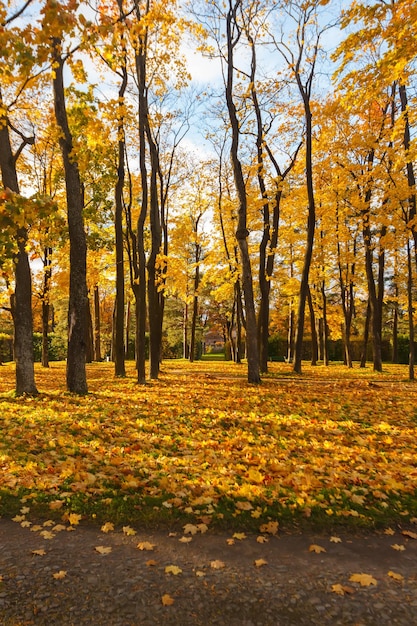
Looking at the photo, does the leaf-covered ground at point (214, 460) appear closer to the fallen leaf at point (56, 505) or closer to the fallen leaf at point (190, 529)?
the fallen leaf at point (56, 505)

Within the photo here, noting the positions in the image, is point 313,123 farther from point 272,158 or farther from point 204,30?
point 204,30

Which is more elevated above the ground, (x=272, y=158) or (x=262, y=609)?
(x=272, y=158)

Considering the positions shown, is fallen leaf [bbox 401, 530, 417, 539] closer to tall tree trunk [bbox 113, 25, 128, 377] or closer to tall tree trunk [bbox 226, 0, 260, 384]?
tall tree trunk [bbox 226, 0, 260, 384]

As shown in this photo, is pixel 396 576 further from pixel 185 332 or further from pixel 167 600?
pixel 185 332

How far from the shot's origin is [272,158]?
53.9ft

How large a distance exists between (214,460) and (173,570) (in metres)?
2.28

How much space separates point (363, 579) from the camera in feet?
9.59

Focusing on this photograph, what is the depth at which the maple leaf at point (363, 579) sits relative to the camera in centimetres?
289

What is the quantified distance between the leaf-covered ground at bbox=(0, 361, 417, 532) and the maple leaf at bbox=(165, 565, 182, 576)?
2.47 feet

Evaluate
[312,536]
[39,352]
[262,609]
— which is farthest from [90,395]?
[39,352]

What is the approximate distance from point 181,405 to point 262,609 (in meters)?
6.41

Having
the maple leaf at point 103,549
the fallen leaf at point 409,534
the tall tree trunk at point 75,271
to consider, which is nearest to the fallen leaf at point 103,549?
the maple leaf at point 103,549

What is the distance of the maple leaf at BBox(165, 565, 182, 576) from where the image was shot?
9.78ft

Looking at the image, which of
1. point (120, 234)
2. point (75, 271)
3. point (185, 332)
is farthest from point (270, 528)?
point (185, 332)
